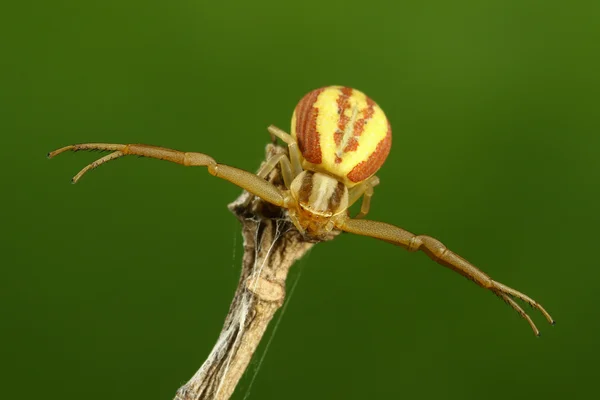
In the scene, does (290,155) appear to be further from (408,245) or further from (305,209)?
(408,245)

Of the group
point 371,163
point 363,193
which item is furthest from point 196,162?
point 363,193

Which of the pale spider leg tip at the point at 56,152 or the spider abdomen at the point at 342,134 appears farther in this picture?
the spider abdomen at the point at 342,134

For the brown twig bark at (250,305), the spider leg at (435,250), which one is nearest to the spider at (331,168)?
the spider leg at (435,250)

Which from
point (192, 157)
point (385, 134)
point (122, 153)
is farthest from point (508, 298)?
point (122, 153)

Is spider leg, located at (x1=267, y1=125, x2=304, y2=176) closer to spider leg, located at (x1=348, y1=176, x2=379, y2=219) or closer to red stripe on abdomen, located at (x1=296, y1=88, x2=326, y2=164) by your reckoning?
red stripe on abdomen, located at (x1=296, y1=88, x2=326, y2=164)

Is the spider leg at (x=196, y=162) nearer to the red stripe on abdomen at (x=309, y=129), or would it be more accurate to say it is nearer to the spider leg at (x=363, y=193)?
the red stripe on abdomen at (x=309, y=129)

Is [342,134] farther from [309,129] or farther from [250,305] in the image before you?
[250,305]
